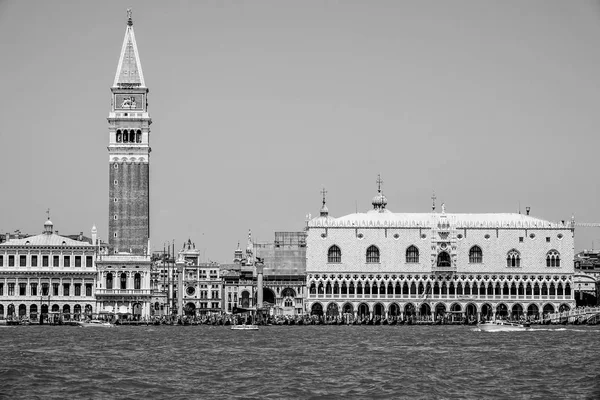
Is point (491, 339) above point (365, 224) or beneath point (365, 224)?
beneath

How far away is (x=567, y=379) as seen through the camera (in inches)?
2379

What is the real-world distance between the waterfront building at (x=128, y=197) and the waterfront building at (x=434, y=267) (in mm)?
16149

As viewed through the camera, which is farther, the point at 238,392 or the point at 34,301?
the point at 34,301

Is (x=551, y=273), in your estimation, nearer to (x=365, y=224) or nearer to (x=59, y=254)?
(x=365, y=224)

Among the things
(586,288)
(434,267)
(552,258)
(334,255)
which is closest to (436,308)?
(434,267)

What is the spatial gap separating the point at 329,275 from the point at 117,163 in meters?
23.3

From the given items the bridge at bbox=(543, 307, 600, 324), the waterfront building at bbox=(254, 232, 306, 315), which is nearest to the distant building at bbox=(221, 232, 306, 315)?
the waterfront building at bbox=(254, 232, 306, 315)

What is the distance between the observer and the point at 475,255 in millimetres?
136375

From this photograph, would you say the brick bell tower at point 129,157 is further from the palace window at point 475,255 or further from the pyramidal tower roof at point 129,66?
the palace window at point 475,255

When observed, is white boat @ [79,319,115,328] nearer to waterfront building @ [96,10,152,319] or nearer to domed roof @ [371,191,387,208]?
waterfront building @ [96,10,152,319]

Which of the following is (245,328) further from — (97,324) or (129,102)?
(129,102)

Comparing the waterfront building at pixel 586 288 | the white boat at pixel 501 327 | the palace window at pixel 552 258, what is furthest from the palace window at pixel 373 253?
the waterfront building at pixel 586 288

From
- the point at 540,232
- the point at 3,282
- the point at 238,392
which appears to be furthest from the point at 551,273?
the point at 238,392

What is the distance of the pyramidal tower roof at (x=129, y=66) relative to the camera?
456 ft
